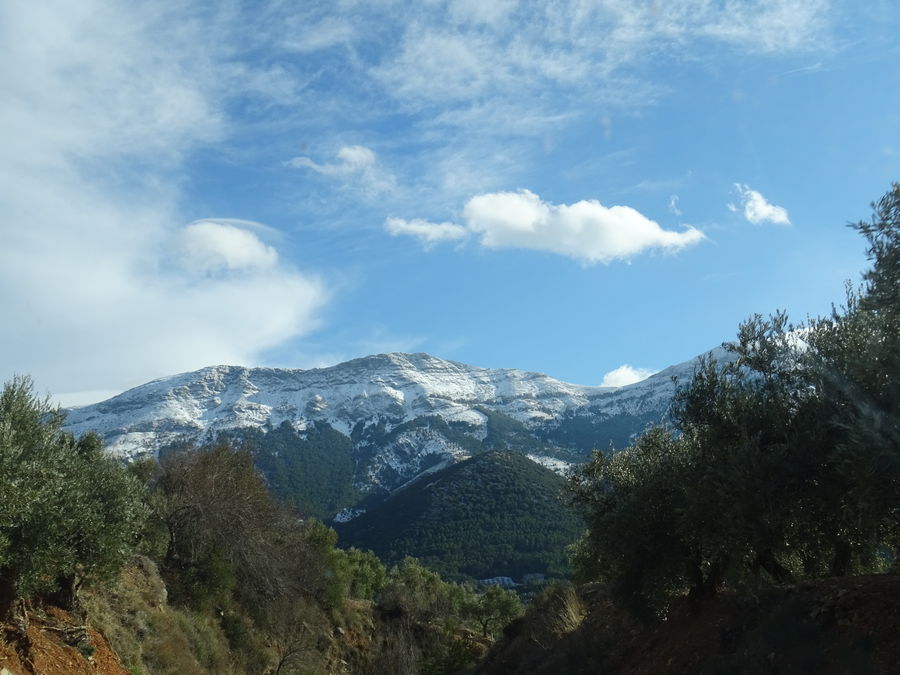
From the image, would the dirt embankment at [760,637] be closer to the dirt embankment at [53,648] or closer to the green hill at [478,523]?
the dirt embankment at [53,648]

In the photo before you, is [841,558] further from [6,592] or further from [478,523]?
[478,523]

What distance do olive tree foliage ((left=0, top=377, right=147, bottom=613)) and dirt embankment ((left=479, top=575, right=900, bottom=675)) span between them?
551 inches

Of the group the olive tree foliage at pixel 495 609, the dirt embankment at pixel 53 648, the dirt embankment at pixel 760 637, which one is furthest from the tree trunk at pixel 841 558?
the olive tree foliage at pixel 495 609

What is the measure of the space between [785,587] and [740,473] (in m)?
4.33

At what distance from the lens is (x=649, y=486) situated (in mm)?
18141

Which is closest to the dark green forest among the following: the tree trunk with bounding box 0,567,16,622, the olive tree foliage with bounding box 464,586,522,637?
the tree trunk with bounding box 0,567,16,622

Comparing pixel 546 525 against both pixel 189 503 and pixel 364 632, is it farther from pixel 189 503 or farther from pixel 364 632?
pixel 189 503

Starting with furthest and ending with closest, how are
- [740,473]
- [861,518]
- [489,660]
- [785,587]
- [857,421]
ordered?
[489,660], [785,587], [740,473], [861,518], [857,421]

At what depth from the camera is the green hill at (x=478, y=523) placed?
135375mm

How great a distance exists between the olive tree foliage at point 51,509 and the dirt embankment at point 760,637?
14000mm

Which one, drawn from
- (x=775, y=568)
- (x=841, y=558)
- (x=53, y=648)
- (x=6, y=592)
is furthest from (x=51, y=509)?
(x=841, y=558)

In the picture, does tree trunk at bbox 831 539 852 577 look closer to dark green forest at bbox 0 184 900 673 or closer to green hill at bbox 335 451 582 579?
dark green forest at bbox 0 184 900 673

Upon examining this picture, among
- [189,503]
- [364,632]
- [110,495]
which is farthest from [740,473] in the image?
[364,632]

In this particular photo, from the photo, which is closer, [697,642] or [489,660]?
[697,642]
